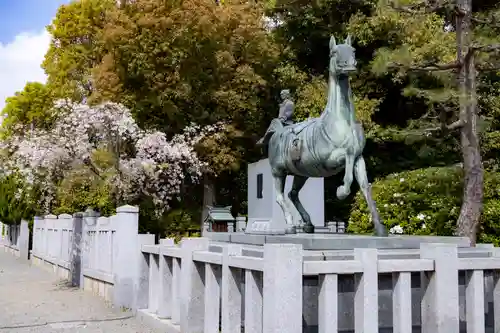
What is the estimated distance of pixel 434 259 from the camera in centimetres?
468

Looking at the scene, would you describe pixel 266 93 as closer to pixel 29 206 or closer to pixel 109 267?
pixel 29 206

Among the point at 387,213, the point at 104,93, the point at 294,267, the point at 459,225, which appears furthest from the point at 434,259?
the point at 104,93

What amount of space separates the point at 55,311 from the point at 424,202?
25.7 feet

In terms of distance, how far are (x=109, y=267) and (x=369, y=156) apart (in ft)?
36.7

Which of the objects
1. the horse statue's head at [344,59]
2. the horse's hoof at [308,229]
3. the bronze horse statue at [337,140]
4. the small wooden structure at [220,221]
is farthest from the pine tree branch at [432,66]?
the small wooden structure at [220,221]

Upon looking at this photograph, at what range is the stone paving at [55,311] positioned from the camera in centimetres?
735

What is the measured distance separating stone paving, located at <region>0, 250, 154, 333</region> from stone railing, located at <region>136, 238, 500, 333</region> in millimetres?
1956

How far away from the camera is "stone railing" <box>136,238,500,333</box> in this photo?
4.20 meters

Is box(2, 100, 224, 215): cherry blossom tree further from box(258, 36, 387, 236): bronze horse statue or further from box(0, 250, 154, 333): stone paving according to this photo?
box(258, 36, 387, 236): bronze horse statue

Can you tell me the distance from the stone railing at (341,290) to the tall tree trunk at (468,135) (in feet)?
14.3

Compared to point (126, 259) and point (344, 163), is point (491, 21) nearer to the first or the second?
point (344, 163)

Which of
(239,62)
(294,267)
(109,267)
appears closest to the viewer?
(294,267)

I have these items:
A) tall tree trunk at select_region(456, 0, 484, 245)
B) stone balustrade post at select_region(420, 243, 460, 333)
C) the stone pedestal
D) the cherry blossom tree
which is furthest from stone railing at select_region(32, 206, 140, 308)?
tall tree trunk at select_region(456, 0, 484, 245)

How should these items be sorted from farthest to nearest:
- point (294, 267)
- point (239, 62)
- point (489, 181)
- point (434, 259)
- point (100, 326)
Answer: point (239, 62) < point (489, 181) < point (100, 326) < point (434, 259) < point (294, 267)
